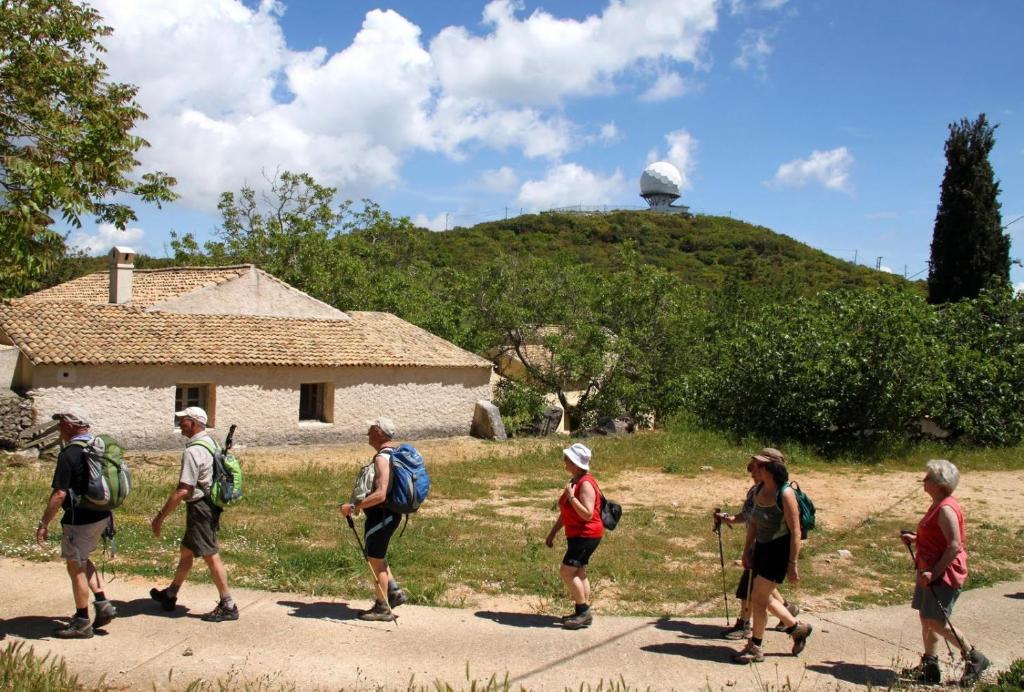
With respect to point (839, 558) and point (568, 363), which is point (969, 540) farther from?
point (568, 363)

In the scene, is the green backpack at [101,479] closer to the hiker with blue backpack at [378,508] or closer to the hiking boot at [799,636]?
the hiker with blue backpack at [378,508]

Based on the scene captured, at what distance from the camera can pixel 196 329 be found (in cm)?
1962

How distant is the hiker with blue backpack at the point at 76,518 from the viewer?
226 inches

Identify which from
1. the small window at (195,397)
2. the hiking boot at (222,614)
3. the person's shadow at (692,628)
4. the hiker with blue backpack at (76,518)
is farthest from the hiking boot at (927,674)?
the small window at (195,397)

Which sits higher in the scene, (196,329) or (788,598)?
(196,329)

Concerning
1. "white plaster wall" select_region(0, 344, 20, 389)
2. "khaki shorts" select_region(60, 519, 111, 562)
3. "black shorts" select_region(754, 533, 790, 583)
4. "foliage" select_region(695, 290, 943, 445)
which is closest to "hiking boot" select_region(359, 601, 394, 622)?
"khaki shorts" select_region(60, 519, 111, 562)

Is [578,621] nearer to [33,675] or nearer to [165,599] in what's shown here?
[165,599]

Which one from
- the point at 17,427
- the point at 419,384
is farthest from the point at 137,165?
the point at 419,384

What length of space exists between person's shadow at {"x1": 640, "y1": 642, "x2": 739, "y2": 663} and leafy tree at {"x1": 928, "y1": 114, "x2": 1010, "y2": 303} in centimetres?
2714

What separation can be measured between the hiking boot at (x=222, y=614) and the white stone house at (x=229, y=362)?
1220 centimetres

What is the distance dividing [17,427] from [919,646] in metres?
15.7

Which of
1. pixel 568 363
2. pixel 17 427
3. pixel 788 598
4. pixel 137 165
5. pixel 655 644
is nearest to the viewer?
pixel 655 644

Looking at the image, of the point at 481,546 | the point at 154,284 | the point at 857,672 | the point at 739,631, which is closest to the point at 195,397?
the point at 154,284

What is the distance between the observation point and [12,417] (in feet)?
52.4
